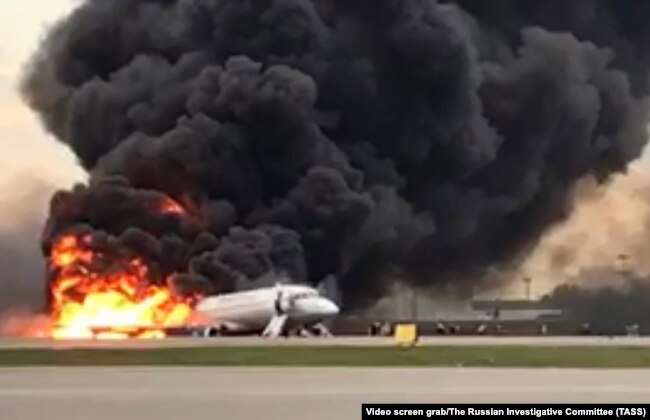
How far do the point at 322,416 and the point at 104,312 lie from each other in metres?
64.2

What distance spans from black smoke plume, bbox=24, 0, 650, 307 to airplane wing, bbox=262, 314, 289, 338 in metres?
7.13

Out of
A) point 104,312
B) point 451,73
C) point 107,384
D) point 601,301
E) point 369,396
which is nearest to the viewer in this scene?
point 369,396

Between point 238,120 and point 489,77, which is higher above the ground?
point 489,77

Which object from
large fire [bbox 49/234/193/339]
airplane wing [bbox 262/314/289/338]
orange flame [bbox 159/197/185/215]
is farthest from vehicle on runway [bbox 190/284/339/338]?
Answer: orange flame [bbox 159/197/185/215]

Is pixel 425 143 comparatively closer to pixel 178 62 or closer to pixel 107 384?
pixel 178 62

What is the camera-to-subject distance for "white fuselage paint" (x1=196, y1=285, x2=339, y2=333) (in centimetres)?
7412

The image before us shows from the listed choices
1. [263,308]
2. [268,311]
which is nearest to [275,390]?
[268,311]

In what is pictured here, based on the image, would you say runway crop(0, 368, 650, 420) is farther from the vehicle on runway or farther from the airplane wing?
the airplane wing

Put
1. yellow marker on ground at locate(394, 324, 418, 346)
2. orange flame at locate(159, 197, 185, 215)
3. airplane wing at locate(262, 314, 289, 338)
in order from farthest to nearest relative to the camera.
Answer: orange flame at locate(159, 197, 185, 215)
airplane wing at locate(262, 314, 289, 338)
yellow marker on ground at locate(394, 324, 418, 346)

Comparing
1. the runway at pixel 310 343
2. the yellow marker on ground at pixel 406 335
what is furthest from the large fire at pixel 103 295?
the yellow marker on ground at pixel 406 335

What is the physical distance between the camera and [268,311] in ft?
248

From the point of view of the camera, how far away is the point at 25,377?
32.8m

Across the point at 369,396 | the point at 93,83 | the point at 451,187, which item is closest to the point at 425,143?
the point at 451,187

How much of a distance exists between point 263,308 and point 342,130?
70.4 ft
